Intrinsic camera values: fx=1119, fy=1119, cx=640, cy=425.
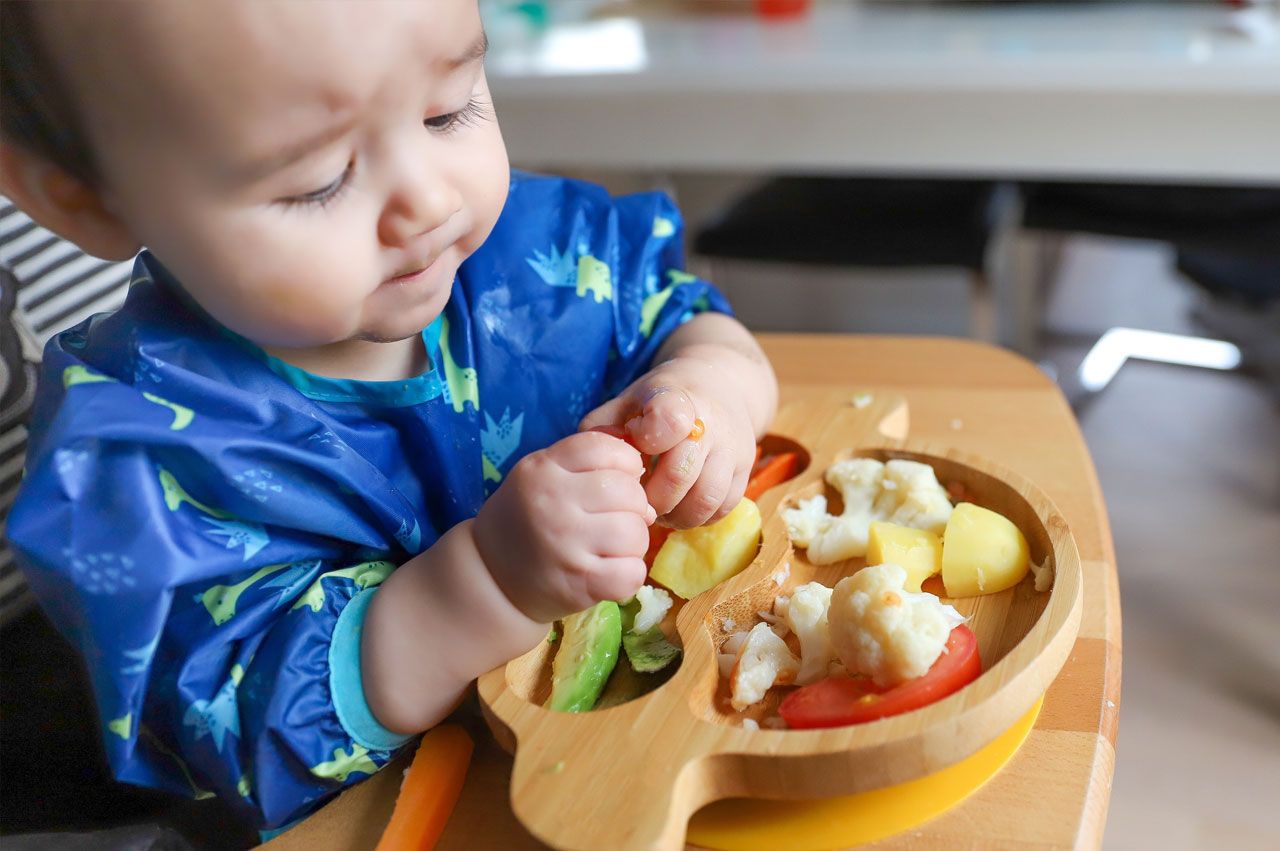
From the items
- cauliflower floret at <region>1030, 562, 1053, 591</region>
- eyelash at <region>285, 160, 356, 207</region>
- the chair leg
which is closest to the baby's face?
eyelash at <region>285, 160, 356, 207</region>

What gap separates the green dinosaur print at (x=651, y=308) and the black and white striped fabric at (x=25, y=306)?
35cm

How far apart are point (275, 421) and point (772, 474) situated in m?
0.30

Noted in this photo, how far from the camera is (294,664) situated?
53cm

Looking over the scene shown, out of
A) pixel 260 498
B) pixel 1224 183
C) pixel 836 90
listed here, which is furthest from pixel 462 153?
pixel 1224 183


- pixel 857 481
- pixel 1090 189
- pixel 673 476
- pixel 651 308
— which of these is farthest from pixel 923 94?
pixel 673 476

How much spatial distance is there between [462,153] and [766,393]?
267 mm

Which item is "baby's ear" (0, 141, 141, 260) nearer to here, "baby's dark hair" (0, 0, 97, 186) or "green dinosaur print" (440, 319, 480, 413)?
"baby's dark hair" (0, 0, 97, 186)

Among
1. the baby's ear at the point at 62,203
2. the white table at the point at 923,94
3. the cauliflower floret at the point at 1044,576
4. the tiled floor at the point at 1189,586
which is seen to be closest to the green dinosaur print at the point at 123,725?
the baby's ear at the point at 62,203

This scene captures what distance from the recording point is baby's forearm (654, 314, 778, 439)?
2.27 ft

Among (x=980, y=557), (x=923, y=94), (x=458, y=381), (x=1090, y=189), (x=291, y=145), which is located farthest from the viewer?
(x=1090, y=189)

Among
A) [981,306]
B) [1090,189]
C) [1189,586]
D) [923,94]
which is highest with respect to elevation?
[923,94]

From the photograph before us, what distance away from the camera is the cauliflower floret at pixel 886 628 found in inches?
19.2

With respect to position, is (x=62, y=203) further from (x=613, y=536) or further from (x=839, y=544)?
(x=839, y=544)

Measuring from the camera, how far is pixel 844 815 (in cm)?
50
